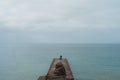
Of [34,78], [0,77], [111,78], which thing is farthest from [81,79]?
[0,77]

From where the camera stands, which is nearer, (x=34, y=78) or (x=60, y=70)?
(x=60, y=70)

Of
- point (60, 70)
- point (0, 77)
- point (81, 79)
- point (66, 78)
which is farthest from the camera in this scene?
point (0, 77)

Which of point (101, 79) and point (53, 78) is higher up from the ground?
point (53, 78)

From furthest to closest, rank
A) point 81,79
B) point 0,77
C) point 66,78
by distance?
1. point 0,77
2. point 81,79
3. point 66,78

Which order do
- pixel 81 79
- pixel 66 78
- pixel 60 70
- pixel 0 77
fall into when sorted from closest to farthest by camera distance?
pixel 66 78
pixel 60 70
pixel 81 79
pixel 0 77

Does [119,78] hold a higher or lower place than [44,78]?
lower

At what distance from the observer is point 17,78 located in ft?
115

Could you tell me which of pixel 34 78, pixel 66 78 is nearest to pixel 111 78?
pixel 34 78

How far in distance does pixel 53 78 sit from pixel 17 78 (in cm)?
1704

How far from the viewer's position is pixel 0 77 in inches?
1446

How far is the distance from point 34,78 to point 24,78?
170cm

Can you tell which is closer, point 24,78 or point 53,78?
point 53,78

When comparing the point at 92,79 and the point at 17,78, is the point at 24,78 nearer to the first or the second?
the point at 17,78

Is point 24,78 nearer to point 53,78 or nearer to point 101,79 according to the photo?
point 101,79
